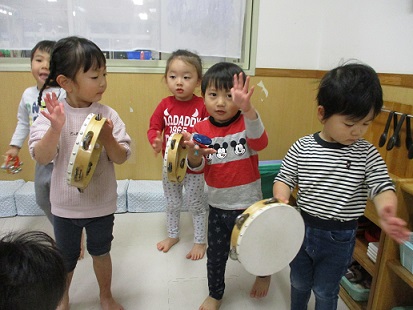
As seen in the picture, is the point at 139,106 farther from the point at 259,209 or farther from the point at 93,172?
the point at 259,209

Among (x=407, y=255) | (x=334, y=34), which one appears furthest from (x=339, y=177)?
(x=334, y=34)

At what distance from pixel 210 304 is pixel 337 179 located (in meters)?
0.91

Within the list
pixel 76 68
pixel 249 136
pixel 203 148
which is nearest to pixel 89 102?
pixel 76 68

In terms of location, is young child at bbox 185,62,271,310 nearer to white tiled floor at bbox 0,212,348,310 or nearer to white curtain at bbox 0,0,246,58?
white tiled floor at bbox 0,212,348,310

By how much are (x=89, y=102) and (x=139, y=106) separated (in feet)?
4.54

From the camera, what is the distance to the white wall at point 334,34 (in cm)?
184

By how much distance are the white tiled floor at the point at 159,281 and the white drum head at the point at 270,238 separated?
65cm

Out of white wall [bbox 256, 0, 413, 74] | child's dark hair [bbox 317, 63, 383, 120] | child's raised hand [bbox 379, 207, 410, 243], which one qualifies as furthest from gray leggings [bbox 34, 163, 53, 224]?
white wall [bbox 256, 0, 413, 74]

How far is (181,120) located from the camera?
6.48 ft

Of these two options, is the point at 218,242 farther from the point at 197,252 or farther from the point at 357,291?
the point at 357,291

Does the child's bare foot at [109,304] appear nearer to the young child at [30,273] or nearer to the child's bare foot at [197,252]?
the child's bare foot at [197,252]

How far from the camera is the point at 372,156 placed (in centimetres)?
118

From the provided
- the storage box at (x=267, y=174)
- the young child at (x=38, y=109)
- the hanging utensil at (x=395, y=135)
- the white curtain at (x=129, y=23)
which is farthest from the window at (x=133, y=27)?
the hanging utensil at (x=395, y=135)

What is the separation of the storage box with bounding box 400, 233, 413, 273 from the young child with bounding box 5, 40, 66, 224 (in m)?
1.71
